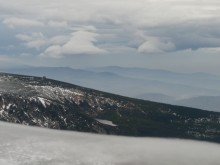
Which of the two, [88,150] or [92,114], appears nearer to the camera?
[88,150]

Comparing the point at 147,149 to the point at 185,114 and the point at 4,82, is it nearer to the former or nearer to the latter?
the point at 185,114

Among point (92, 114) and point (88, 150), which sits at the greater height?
point (92, 114)

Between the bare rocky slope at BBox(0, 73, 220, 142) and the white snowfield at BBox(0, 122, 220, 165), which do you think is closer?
the white snowfield at BBox(0, 122, 220, 165)

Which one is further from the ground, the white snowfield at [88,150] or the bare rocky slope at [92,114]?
the bare rocky slope at [92,114]

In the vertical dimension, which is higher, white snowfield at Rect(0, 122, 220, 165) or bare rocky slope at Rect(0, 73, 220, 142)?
bare rocky slope at Rect(0, 73, 220, 142)

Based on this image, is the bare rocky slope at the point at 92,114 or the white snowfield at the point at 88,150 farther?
the bare rocky slope at the point at 92,114
